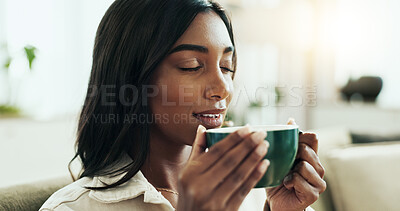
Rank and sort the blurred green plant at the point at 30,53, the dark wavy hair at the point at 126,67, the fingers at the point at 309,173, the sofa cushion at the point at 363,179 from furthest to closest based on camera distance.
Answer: the blurred green plant at the point at 30,53 → the sofa cushion at the point at 363,179 → the dark wavy hair at the point at 126,67 → the fingers at the point at 309,173

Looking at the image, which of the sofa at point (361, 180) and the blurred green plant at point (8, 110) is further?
the blurred green plant at point (8, 110)

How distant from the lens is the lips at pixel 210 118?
0.83 metres

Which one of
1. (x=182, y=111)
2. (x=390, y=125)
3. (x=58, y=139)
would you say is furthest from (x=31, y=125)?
(x=390, y=125)

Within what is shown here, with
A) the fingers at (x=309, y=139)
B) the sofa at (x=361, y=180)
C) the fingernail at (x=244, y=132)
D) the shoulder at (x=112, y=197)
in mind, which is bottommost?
the sofa at (x=361, y=180)

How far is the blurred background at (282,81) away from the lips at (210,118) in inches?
17.0

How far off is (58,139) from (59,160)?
152 millimetres

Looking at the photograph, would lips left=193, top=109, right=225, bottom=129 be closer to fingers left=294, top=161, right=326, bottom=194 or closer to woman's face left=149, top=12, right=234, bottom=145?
woman's face left=149, top=12, right=234, bottom=145

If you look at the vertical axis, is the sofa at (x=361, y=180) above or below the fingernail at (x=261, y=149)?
below

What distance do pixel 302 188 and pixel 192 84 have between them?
311mm

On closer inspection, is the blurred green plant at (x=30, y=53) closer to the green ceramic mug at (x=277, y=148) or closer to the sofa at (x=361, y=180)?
the sofa at (x=361, y=180)

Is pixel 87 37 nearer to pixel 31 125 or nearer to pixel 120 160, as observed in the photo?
pixel 31 125

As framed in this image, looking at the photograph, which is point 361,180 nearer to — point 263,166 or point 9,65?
point 263,166

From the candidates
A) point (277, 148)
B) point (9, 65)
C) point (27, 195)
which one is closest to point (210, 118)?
point (277, 148)

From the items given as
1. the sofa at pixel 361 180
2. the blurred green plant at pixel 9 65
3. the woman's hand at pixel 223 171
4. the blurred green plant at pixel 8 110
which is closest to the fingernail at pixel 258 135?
the woman's hand at pixel 223 171
